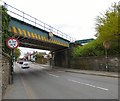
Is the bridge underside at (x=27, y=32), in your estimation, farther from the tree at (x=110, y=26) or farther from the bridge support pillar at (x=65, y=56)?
the bridge support pillar at (x=65, y=56)

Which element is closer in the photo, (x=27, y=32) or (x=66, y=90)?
(x=66, y=90)

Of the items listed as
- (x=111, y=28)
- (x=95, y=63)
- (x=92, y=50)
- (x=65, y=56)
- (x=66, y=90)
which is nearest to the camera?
(x=66, y=90)

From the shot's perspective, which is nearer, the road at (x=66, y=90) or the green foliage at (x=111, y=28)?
the road at (x=66, y=90)

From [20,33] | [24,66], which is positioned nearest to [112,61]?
[20,33]

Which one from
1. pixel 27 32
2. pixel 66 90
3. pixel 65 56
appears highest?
pixel 27 32

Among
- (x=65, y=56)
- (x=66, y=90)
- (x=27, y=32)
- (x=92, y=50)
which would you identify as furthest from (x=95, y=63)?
(x=66, y=90)

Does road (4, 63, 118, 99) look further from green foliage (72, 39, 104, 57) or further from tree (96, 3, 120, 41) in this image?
green foliage (72, 39, 104, 57)

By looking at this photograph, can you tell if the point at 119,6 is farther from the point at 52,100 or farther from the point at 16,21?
the point at 52,100

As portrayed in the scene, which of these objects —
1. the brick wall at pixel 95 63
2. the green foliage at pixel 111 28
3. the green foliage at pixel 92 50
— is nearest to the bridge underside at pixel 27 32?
the green foliage at pixel 92 50

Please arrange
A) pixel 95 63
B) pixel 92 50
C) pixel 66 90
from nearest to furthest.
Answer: pixel 66 90
pixel 95 63
pixel 92 50

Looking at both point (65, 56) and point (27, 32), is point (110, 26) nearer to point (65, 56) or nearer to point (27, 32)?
point (27, 32)

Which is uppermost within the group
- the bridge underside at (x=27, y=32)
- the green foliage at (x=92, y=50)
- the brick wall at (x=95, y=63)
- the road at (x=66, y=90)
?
the bridge underside at (x=27, y=32)

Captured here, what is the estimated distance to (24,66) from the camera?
2616 inches

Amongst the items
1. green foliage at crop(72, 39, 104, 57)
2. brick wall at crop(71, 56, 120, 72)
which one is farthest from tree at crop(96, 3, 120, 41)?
green foliage at crop(72, 39, 104, 57)
